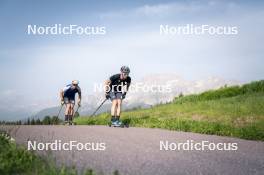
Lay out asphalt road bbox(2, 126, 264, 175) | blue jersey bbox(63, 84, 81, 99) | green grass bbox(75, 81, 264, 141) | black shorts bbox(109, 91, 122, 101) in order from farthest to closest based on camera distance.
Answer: blue jersey bbox(63, 84, 81, 99) < black shorts bbox(109, 91, 122, 101) < green grass bbox(75, 81, 264, 141) < asphalt road bbox(2, 126, 264, 175)

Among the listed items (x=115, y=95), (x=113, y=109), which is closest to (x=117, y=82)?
(x=115, y=95)

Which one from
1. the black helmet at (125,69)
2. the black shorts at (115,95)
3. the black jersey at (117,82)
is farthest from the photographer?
the black shorts at (115,95)

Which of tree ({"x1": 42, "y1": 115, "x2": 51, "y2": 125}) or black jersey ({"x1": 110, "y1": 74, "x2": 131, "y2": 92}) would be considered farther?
tree ({"x1": 42, "y1": 115, "x2": 51, "y2": 125})

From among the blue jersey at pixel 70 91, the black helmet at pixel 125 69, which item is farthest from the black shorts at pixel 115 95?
the blue jersey at pixel 70 91

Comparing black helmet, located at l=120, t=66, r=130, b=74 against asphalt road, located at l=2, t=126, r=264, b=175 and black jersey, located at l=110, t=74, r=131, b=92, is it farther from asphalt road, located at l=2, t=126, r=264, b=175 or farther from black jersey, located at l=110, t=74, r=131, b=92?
asphalt road, located at l=2, t=126, r=264, b=175

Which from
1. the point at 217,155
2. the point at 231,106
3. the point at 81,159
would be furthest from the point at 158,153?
the point at 231,106

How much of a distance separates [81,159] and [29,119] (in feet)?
45.9

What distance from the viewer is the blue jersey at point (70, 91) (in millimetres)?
19406

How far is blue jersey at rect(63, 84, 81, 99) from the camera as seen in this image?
19406 mm

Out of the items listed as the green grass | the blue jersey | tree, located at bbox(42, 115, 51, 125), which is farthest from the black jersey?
tree, located at bbox(42, 115, 51, 125)

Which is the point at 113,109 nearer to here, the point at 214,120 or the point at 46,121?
the point at 214,120

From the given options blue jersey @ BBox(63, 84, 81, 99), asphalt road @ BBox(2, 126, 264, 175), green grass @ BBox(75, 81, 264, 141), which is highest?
blue jersey @ BBox(63, 84, 81, 99)

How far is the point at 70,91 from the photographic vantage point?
767 inches

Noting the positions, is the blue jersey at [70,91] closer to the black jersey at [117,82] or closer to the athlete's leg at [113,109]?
the athlete's leg at [113,109]
